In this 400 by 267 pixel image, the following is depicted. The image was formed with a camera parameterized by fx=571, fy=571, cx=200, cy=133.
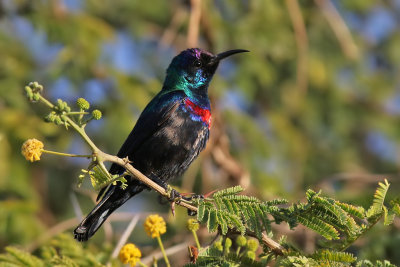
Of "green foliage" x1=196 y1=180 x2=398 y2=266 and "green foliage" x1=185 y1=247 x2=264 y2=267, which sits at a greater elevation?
"green foliage" x1=196 y1=180 x2=398 y2=266

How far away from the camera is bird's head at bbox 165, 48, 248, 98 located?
3971mm

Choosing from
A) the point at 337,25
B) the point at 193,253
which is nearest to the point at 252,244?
the point at 193,253

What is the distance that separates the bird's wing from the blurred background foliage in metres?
0.46

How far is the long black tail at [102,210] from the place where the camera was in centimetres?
306

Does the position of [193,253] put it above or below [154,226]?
below

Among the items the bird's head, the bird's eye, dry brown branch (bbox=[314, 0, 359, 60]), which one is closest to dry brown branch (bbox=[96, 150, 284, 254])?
the bird's head

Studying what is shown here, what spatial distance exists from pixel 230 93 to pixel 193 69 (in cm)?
212

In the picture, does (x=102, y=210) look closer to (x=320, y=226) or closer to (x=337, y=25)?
(x=320, y=226)

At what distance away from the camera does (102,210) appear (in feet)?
10.8

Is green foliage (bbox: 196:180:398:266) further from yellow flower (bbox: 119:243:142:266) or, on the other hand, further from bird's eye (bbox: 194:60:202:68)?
bird's eye (bbox: 194:60:202:68)

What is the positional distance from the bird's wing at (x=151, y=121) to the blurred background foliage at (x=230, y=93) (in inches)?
18.3

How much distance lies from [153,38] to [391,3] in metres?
3.91

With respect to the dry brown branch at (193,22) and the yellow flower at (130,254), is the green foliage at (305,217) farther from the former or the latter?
the dry brown branch at (193,22)

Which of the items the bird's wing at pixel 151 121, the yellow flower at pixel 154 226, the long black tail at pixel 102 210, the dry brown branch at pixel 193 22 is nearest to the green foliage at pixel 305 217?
the yellow flower at pixel 154 226
